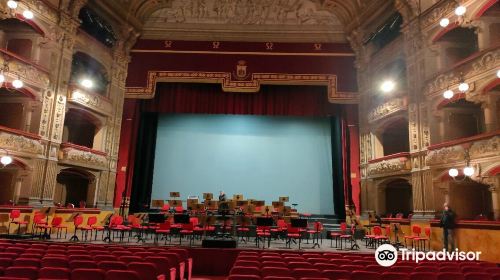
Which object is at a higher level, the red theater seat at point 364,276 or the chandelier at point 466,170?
the chandelier at point 466,170

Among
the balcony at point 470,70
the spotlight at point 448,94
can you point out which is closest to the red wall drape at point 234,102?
the balcony at point 470,70

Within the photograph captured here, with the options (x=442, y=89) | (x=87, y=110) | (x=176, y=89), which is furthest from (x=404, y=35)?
(x=87, y=110)

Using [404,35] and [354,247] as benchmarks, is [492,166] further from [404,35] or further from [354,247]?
[404,35]

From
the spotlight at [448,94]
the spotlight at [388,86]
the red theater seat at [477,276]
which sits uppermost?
the spotlight at [388,86]

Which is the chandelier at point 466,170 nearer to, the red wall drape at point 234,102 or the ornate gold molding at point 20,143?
the red wall drape at point 234,102

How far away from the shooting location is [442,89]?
1296 cm

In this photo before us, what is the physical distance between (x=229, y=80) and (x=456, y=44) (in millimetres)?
10138

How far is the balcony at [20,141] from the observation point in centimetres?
1230

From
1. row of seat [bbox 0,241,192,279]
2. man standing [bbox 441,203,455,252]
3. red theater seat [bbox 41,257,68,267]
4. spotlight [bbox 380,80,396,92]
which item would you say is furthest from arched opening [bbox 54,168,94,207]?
man standing [bbox 441,203,455,252]

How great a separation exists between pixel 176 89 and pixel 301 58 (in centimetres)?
675

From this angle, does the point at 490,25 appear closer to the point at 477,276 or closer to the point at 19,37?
the point at 477,276

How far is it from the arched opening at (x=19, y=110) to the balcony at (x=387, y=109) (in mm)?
14072

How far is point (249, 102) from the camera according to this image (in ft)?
61.7

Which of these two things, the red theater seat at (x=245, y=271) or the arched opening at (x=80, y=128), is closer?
the red theater seat at (x=245, y=271)
